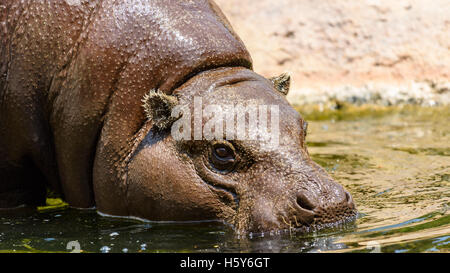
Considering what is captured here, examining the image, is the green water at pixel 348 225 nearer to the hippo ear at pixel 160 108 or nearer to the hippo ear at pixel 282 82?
the hippo ear at pixel 160 108

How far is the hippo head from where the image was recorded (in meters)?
6.43

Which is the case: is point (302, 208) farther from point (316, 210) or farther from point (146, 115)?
point (146, 115)

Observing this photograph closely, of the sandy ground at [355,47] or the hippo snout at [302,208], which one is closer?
the hippo snout at [302,208]

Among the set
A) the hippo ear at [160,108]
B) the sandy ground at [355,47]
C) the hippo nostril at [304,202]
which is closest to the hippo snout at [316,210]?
the hippo nostril at [304,202]

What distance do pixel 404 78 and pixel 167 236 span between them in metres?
9.07

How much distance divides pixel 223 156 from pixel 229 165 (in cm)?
10

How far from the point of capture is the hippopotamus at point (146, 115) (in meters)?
6.61

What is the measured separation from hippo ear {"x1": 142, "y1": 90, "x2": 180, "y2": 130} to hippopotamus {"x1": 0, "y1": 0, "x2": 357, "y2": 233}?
0.03 ft

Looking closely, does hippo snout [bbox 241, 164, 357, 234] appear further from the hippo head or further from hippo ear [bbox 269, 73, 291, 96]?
hippo ear [bbox 269, 73, 291, 96]

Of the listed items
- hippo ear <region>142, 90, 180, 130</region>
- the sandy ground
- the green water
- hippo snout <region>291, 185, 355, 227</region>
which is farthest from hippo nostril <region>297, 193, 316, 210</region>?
the sandy ground

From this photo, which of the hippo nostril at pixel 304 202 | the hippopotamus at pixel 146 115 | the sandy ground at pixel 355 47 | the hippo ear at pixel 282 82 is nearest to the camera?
the hippo nostril at pixel 304 202

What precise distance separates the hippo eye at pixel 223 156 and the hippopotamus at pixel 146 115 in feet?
0.03
